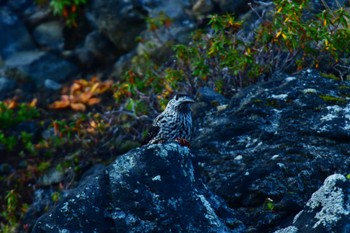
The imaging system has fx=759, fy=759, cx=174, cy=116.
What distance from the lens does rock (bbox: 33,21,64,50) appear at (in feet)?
51.9

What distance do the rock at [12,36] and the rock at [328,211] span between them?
10862 millimetres

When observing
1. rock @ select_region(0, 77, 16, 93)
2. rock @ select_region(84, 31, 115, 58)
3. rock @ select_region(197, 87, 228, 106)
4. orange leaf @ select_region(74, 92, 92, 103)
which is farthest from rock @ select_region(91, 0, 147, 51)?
rock @ select_region(197, 87, 228, 106)

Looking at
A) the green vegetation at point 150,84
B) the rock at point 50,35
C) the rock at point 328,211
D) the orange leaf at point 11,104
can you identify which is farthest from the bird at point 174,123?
the rock at point 50,35

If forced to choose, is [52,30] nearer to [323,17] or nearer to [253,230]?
[323,17]

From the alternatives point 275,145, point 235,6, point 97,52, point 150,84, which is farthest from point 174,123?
point 97,52

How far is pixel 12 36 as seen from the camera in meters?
15.9

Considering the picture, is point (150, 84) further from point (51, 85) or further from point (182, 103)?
point (51, 85)

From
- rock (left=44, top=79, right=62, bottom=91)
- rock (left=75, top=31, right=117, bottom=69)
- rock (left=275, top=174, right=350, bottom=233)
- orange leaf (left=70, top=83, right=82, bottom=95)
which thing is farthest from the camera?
rock (left=75, top=31, right=117, bottom=69)

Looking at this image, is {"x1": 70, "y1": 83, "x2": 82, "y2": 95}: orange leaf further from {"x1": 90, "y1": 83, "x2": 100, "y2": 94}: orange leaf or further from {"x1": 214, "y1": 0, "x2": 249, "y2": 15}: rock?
{"x1": 214, "y1": 0, "x2": 249, "y2": 15}: rock

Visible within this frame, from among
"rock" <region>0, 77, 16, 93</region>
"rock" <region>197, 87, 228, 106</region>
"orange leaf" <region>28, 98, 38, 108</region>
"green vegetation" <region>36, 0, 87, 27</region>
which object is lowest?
"orange leaf" <region>28, 98, 38, 108</region>

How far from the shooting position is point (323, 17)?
934 cm

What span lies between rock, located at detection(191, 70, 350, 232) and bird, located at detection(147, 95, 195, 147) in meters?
0.18

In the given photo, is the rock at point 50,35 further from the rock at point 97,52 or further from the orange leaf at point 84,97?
the orange leaf at point 84,97

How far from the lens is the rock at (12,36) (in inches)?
619
